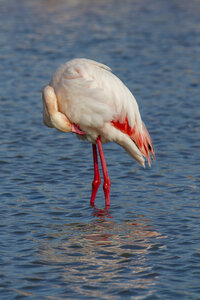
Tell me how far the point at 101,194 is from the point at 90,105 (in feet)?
4.99

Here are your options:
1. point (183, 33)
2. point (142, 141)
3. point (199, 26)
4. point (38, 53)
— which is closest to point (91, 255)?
point (142, 141)

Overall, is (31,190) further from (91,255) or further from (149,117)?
(149,117)

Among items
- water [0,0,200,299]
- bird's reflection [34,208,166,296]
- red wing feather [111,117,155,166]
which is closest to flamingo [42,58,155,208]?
red wing feather [111,117,155,166]

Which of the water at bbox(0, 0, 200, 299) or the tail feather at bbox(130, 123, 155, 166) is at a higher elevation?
the tail feather at bbox(130, 123, 155, 166)

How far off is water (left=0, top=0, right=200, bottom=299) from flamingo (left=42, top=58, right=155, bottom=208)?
683 millimetres

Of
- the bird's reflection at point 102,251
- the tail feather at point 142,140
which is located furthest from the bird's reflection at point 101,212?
the tail feather at point 142,140

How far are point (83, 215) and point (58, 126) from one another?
1.05 m

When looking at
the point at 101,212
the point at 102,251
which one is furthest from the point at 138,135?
the point at 102,251

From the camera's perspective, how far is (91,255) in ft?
21.5

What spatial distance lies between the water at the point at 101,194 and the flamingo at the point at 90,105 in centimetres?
68

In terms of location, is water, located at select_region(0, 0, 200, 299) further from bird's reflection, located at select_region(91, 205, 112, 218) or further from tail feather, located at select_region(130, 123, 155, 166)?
tail feather, located at select_region(130, 123, 155, 166)

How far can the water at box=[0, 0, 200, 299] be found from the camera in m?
5.98

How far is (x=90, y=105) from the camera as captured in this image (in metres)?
7.73

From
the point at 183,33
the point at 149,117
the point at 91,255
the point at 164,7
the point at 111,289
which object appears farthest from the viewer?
the point at 164,7
